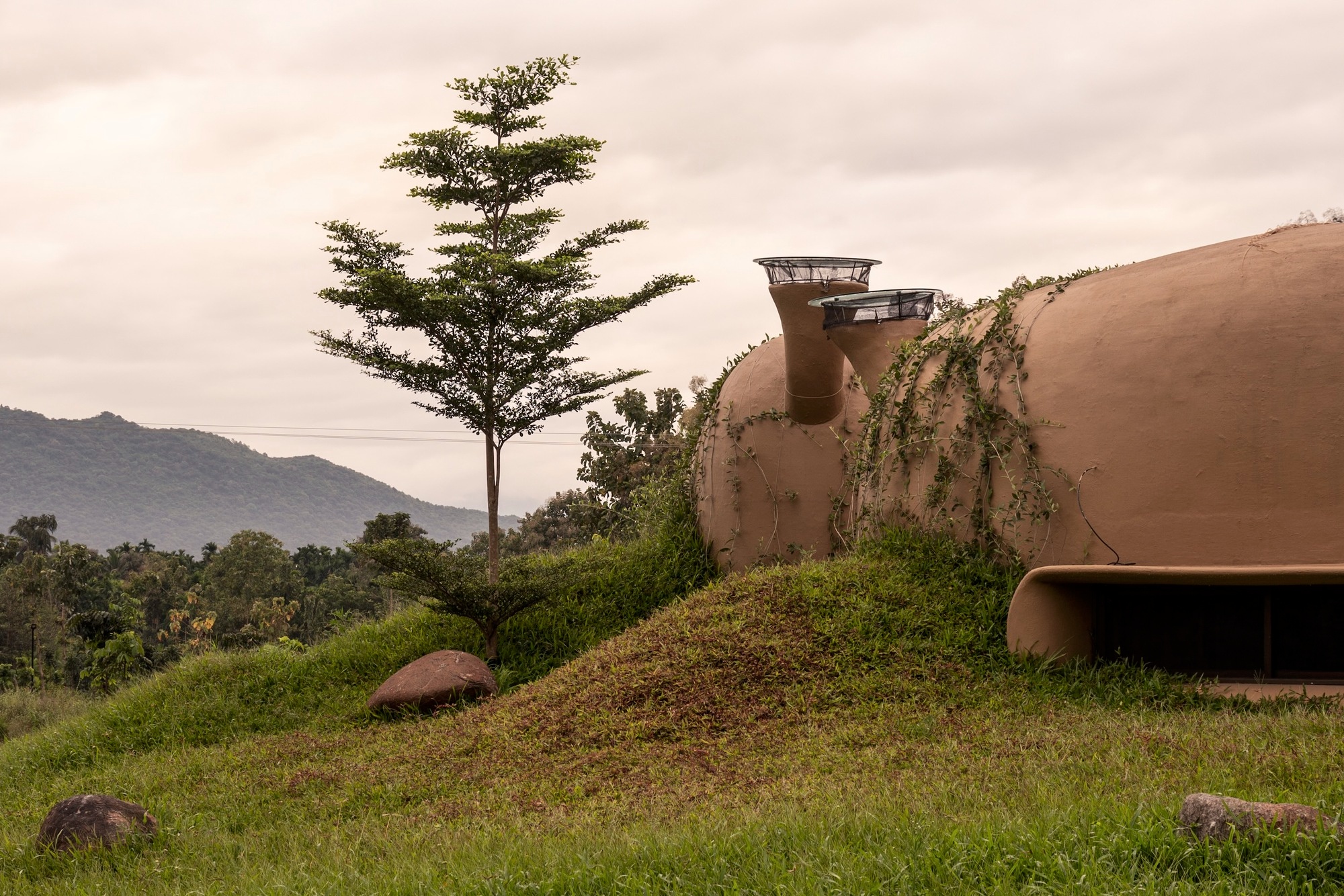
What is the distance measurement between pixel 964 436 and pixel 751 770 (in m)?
3.99

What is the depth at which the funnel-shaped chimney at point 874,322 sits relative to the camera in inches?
456

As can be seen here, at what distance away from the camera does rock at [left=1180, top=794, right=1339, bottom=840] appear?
14.6 feet

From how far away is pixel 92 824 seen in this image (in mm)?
7094

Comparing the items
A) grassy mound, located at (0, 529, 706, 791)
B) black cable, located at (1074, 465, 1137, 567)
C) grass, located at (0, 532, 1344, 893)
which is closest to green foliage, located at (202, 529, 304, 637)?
grassy mound, located at (0, 529, 706, 791)

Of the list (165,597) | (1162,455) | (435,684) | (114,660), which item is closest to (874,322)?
(1162,455)

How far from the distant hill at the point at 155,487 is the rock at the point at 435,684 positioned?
145529mm

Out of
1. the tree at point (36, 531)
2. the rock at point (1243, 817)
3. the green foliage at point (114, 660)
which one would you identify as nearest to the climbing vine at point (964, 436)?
the rock at point (1243, 817)

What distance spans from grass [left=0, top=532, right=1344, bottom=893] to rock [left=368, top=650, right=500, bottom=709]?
30 cm

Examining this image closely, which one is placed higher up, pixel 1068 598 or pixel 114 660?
pixel 1068 598

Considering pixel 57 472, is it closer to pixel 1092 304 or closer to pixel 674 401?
pixel 674 401

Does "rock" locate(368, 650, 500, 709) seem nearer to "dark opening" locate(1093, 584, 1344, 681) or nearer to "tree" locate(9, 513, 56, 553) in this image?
"dark opening" locate(1093, 584, 1344, 681)

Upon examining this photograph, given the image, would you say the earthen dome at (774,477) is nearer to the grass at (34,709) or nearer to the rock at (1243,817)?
the rock at (1243,817)

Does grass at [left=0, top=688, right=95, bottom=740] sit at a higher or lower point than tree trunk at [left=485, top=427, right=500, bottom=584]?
lower

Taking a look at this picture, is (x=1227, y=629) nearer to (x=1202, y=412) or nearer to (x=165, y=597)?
(x=1202, y=412)
